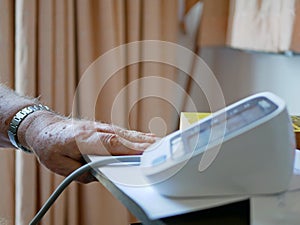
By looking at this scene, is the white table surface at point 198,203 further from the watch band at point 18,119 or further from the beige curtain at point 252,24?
the beige curtain at point 252,24

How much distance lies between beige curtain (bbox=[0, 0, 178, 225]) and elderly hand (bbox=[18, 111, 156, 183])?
0.80 metres

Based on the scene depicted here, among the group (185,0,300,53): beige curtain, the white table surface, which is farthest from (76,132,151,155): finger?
(185,0,300,53): beige curtain

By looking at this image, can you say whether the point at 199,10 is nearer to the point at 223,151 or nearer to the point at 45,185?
the point at 45,185

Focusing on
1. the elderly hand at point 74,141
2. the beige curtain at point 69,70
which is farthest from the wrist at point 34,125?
the beige curtain at point 69,70

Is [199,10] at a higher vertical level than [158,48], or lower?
higher

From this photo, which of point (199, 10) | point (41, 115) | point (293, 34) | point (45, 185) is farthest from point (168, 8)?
point (41, 115)

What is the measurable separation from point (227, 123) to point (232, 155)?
0.03m

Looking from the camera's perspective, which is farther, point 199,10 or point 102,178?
point 199,10

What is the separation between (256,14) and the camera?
4.77 feet

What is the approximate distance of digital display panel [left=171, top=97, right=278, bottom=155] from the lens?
0.45 meters

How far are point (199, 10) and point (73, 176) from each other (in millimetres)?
1335

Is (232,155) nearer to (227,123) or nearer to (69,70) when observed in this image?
(227,123)

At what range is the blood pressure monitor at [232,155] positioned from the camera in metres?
0.45

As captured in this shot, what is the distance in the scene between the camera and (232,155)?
1.48 feet
